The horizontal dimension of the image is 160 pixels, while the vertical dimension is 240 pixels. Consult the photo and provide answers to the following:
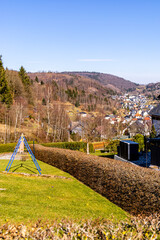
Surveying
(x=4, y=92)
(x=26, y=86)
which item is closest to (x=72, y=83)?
(x=26, y=86)

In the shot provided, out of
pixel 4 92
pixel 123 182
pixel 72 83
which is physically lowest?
pixel 123 182

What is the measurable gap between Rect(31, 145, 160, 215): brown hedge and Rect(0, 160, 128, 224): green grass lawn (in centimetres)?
34

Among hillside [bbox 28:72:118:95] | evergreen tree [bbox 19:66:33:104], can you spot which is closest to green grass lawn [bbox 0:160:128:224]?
evergreen tree [bbox 19:66:33:104]

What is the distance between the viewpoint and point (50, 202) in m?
7.48

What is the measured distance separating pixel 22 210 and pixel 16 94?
5134cm

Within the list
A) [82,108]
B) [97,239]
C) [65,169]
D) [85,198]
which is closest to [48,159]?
[65,169]

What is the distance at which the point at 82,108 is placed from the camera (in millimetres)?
100625

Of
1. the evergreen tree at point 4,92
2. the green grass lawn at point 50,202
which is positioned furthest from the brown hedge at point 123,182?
the evergreen tree at point 4,92

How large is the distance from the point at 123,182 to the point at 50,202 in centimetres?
259

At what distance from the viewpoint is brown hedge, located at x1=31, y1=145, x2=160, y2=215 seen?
21.0ft

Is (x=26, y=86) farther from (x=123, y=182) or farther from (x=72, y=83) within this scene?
(x=72, y=83)

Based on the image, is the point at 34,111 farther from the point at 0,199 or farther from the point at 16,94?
the point at 0,199

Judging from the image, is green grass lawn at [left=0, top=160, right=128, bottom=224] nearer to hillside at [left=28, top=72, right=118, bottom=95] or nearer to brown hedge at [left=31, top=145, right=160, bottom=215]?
brown hedge at [left=31, top=145, right=160, bottom=215]

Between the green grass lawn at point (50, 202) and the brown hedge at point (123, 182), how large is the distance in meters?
0.34
